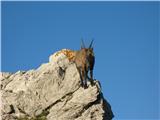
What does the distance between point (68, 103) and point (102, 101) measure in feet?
9.24

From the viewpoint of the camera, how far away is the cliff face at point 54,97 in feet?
167

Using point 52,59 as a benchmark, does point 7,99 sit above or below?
below

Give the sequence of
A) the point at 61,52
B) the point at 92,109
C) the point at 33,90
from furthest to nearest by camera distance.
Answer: the point at 61,52 → the point at 33,90 → the point at 92,109

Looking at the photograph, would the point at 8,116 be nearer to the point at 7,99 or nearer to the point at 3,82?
the point at 7,99

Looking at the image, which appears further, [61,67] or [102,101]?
[61,67]

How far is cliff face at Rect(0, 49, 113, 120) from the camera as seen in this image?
167 ft

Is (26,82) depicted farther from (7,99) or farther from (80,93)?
(80,93)

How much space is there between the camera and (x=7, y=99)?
53.8 metres

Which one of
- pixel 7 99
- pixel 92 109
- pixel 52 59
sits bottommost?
pixel 92 109

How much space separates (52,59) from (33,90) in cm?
438

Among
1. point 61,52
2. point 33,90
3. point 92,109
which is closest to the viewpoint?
point 92,109

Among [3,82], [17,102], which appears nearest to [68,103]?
[17,102]

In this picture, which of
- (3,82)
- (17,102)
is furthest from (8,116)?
(3,82)

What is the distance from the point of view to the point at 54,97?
53094 mm
